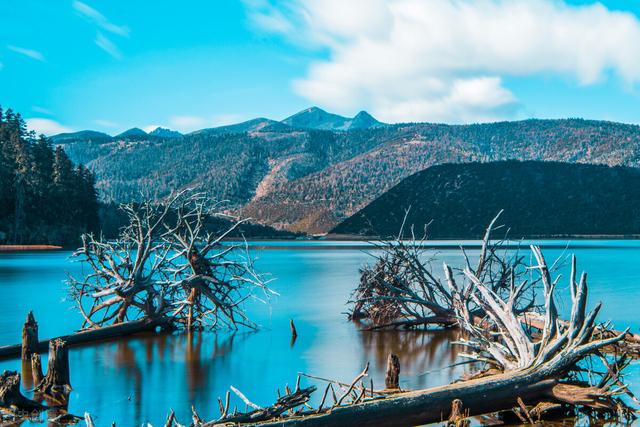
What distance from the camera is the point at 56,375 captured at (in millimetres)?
11508

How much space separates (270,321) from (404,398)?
14.3m

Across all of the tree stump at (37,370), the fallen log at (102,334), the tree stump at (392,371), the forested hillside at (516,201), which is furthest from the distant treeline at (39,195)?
the tree stump at (392,371)

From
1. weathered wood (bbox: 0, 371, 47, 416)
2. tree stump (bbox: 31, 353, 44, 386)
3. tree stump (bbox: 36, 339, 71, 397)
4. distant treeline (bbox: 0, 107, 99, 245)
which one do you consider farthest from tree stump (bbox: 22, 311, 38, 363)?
distant treeline (bbox: 0, 107, 99, 245)

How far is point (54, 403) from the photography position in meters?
11.0

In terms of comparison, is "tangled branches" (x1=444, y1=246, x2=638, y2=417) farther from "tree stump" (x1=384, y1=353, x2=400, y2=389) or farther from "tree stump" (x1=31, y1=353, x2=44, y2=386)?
"tree stump" (x1=31, y1=353, x2=44, y2=386)

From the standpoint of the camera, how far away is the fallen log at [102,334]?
14625mm

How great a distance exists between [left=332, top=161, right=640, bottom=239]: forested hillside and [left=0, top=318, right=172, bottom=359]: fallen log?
8332 centimetres

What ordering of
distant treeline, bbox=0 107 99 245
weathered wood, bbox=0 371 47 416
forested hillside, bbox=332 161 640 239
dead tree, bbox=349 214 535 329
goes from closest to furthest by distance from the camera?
weathered wood, bbox=0 371 47 416, dead tree, bbox=349 214 535 329, distant treeline, bbox=0 107 99 245, forested hillside, bbox=332 161 640 239

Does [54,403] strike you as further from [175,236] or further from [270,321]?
[270,321]

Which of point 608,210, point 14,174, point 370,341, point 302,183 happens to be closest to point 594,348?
point 370,341

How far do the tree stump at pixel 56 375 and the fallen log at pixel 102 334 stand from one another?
10.8 ft

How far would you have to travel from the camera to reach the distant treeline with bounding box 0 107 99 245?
75.2m

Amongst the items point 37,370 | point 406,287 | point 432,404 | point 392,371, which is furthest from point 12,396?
point 406,287

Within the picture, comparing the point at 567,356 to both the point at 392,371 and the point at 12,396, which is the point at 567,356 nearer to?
the point at 392,371
